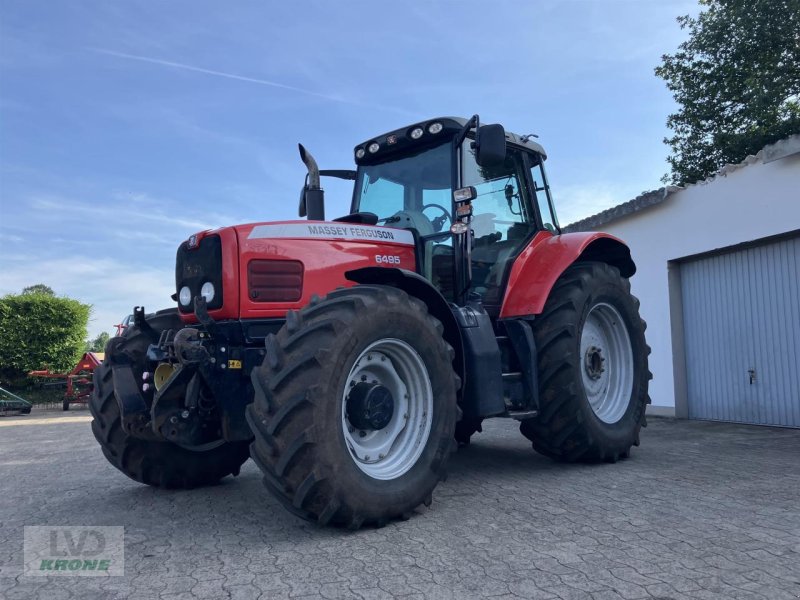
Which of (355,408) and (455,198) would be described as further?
(455,198)

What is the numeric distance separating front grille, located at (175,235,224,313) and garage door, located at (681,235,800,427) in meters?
6.87

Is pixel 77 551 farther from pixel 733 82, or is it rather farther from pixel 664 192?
pixel 733 82

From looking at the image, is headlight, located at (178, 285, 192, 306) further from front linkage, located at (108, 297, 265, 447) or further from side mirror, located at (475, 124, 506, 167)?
side mirror, located at (475, 124, 506, 167)

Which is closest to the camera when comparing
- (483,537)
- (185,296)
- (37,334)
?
(483,537)

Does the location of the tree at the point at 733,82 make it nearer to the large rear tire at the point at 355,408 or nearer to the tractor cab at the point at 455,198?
the tractor cab at the point at 455,198

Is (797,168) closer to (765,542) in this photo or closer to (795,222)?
(795,222)

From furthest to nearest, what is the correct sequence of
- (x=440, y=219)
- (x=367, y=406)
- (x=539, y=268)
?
(x=539, y=268)
(x=440, y=219)
(x=367, y=406)

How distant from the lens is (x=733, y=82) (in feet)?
51.3

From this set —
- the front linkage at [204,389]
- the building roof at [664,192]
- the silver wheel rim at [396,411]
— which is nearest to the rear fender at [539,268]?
the silver wheel rim at [396,411]

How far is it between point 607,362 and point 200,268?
3.67m

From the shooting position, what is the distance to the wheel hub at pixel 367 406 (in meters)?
3.73

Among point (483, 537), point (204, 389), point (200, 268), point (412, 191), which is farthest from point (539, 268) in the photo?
point (204, 389)

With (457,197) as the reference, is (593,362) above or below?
below

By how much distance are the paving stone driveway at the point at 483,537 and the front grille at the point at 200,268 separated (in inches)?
53.8
